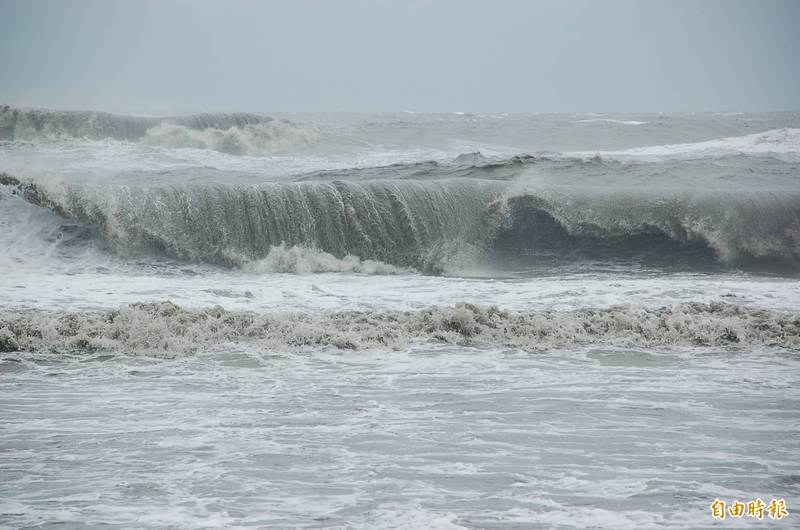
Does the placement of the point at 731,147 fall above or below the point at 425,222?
above

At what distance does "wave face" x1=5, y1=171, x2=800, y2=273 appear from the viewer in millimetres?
14289

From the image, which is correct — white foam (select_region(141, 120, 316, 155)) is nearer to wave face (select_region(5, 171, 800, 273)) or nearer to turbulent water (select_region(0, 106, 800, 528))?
turbulent water (select_region(0, 106, 800, 528))

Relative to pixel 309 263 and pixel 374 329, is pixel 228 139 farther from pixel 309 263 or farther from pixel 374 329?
pixel 374 329

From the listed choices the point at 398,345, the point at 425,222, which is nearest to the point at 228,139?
the point at 425,222

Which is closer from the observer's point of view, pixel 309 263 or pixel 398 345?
pixel 398 345

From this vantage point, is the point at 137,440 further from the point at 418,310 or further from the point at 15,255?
the point at 15,255

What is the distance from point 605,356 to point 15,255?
9254mm

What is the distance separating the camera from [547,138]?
124ft

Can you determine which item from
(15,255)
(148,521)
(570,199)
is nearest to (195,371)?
(148,521)

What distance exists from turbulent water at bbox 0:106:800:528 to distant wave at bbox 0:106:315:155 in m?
6.97

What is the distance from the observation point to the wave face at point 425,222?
563 inches

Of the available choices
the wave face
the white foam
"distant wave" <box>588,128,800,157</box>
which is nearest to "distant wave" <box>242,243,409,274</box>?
the wave face

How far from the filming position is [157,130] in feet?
96.7

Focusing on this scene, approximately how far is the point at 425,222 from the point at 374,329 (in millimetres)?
6775
